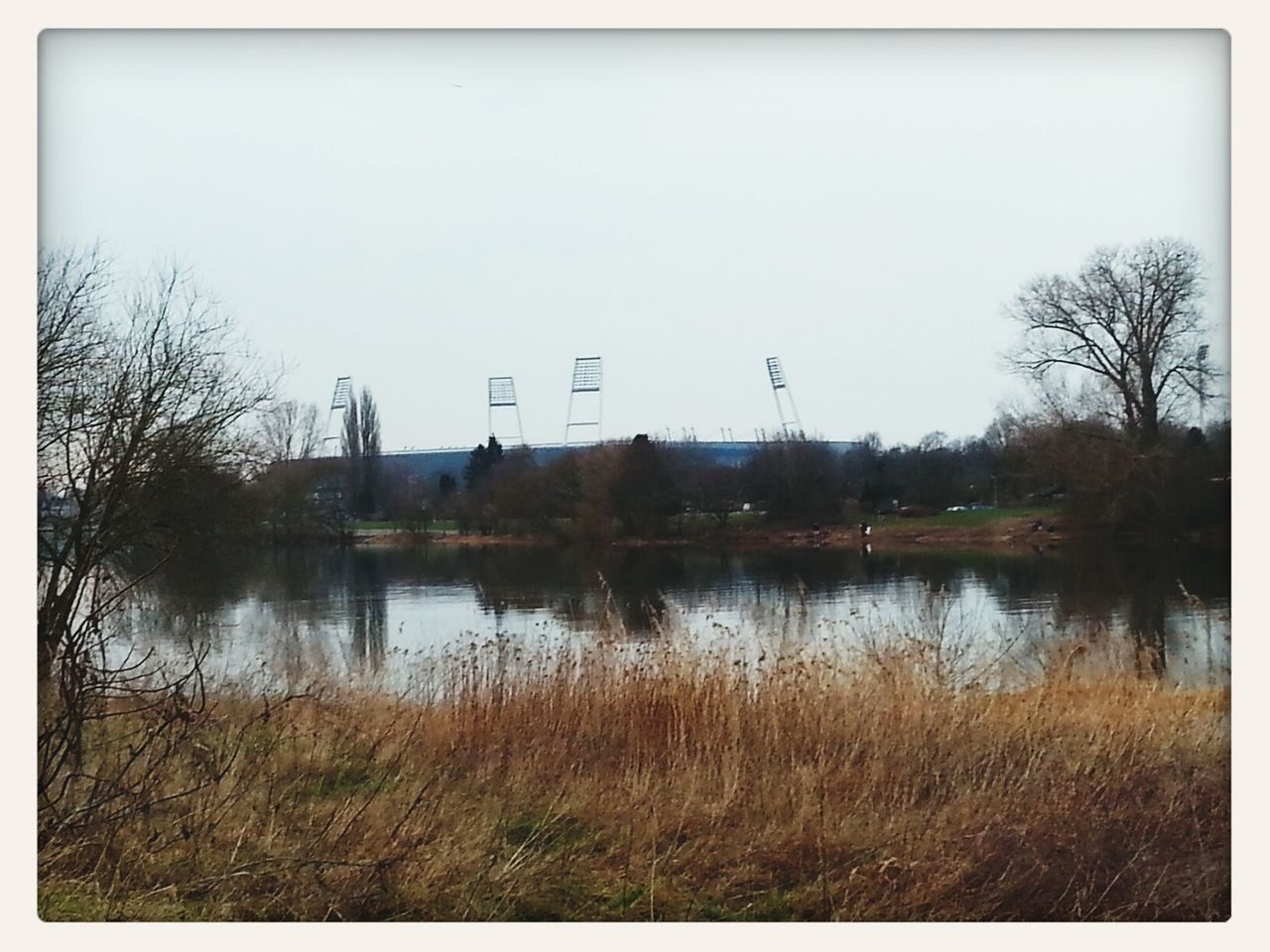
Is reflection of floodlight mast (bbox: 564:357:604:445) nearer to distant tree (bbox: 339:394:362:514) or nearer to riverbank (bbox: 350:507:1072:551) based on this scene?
riverbank (bbox: 350:507:1072:551)

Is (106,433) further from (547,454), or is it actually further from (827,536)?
(827,536)

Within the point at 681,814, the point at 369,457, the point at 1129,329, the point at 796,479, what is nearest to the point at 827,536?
the point at 796,479

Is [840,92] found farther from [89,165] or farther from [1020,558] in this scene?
[89,165]

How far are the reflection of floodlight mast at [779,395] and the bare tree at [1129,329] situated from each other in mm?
813

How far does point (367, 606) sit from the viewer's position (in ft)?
16.1

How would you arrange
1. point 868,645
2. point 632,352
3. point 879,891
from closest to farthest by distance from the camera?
point 879,891
point 632,352
point 868,645

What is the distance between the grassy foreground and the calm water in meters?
0.19

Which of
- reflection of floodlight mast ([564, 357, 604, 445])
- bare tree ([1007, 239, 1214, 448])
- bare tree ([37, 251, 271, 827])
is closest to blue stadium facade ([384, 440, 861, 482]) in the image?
reflection of floodlight mast ([564, 357, 604, 445])

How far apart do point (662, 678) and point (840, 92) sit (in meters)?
2.21

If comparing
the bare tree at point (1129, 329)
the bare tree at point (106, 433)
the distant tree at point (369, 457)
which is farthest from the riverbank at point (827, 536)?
the bare tree at point (106, 433)

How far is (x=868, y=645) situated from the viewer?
5004 mm

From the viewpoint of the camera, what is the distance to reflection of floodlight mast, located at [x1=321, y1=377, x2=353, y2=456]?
4664 mm

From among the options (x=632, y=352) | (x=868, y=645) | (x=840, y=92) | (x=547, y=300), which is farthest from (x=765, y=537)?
(x=840, y=92)

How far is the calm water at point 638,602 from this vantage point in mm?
4695
